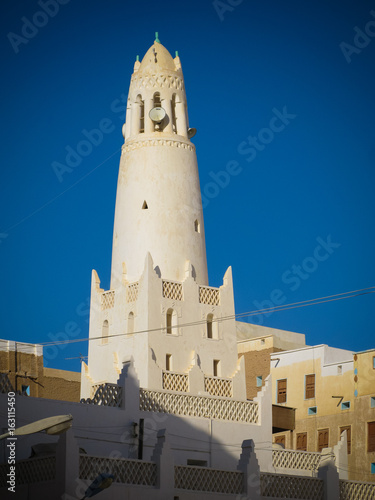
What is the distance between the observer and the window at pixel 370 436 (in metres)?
48.4

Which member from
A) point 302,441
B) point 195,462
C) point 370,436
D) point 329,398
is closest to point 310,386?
point 329,398

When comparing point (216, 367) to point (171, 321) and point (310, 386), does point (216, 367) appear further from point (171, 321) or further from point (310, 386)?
point (310, 386)

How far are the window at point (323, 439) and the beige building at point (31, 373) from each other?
11.4m

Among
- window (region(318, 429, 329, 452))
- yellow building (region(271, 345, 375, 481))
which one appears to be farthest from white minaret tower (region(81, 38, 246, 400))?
window (region(318, 429, 329, 452))

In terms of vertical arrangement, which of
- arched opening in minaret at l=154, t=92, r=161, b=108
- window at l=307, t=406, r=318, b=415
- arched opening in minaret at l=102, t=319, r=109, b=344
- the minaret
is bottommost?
window at l=307, t=406, r=318, b=415

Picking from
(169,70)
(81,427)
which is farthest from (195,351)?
(169,70)

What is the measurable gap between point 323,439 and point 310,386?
2629 millimetres

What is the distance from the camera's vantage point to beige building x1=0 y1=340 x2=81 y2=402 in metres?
49.3

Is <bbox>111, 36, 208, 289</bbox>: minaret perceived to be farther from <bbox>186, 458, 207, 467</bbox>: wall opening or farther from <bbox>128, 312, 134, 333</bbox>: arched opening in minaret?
<bbox>186, 458, 207, 467</bbox>: wall opening

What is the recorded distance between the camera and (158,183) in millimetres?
42281

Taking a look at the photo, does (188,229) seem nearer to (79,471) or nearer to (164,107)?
(164,107)

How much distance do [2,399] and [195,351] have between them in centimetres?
1003

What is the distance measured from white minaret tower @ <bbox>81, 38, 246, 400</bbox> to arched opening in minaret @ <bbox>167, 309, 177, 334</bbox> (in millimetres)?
36

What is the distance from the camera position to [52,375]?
52156mm
